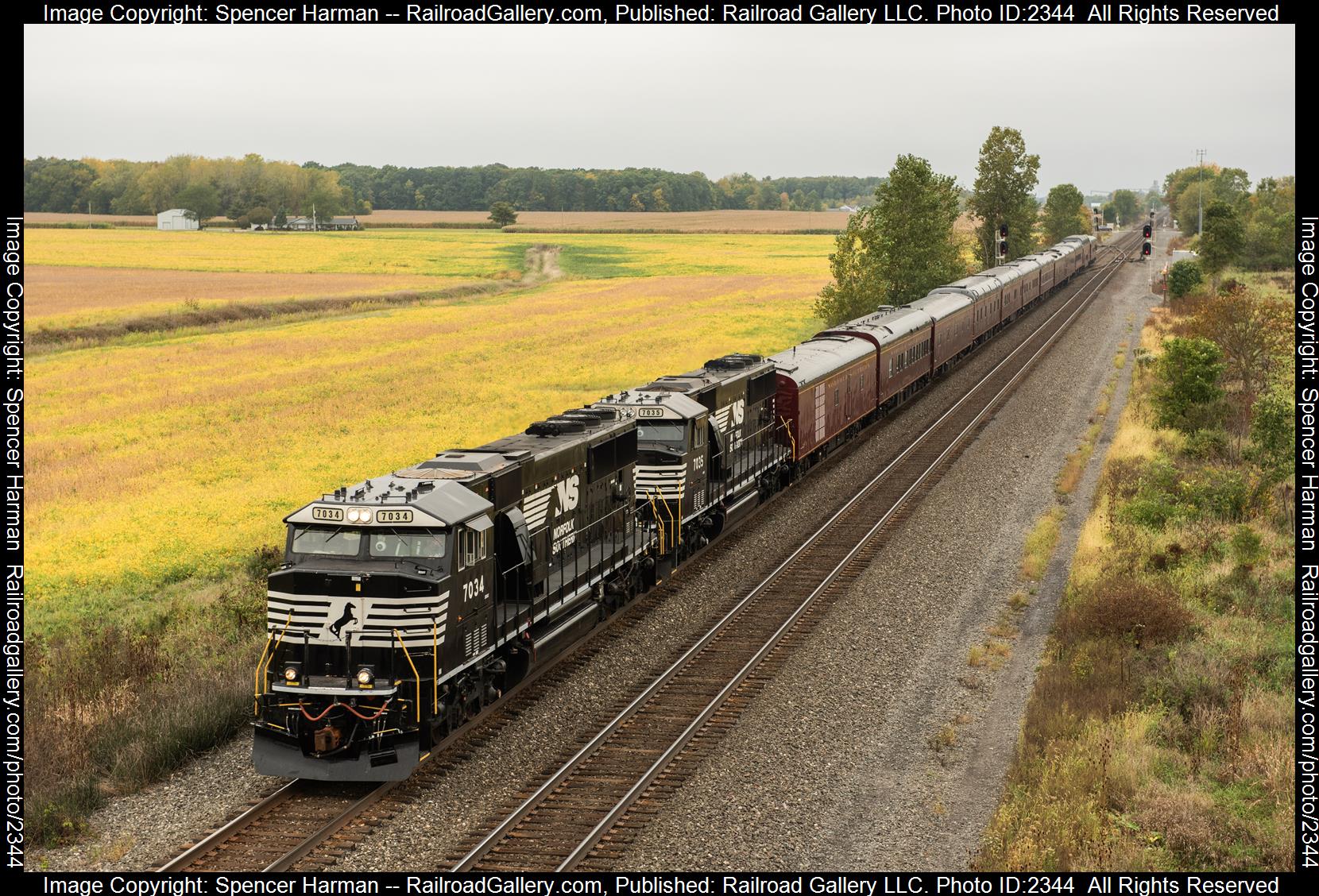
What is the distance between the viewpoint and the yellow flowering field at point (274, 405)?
31734 mm

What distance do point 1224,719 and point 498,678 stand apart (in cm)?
1064

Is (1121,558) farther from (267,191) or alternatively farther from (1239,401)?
(267,191)

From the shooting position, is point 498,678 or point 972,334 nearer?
point 498,678

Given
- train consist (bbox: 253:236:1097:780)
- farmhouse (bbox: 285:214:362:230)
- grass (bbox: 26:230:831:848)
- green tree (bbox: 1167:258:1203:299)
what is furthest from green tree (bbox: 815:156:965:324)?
farmhouse (bbox: 285:214:362:230)

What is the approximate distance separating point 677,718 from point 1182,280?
224ft

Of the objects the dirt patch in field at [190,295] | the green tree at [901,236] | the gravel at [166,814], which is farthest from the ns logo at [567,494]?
the dirt patch in field at [190,295]

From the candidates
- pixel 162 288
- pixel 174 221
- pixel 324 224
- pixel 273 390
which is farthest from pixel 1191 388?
pixel 324 224

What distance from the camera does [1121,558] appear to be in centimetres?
2645

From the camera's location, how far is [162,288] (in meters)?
96.6

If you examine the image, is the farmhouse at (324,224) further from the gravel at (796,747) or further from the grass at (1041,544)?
the grass at (1041,544)

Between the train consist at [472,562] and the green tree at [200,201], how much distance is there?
163 metres

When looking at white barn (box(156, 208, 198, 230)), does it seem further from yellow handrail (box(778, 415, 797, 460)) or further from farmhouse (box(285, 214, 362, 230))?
yellow handrail (box(778, 415, 797, 460))

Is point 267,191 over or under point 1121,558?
over
